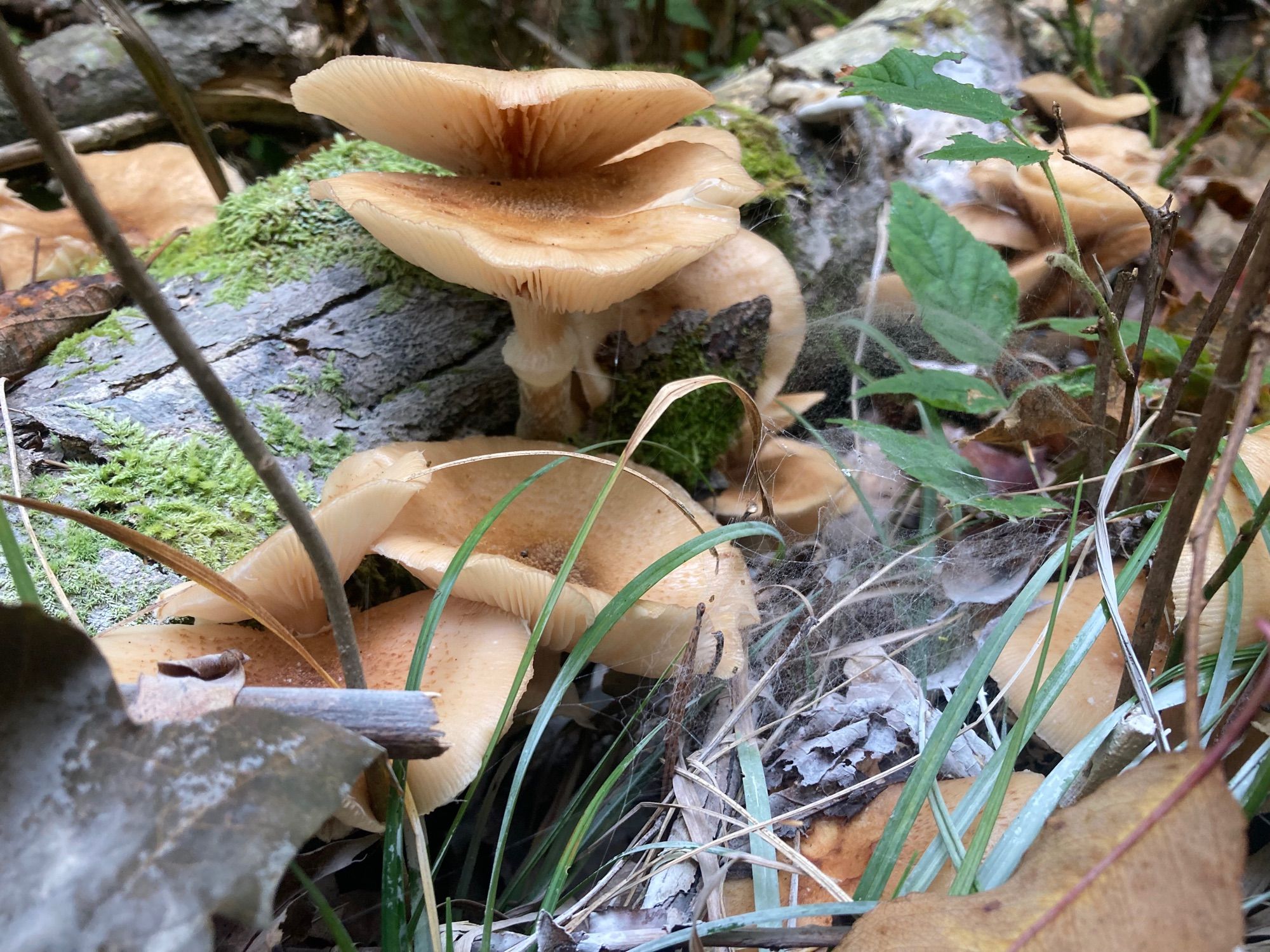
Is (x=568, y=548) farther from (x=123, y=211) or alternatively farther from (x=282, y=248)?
(x=123, y=211)

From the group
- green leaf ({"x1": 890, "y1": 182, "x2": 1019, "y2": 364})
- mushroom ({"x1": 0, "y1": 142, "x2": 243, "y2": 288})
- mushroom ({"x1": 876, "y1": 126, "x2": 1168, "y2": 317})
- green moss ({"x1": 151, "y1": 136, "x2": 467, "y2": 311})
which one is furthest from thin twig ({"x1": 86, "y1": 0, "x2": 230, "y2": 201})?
mushroom ({"x1": 876, "y1": 126, "x2": 1168, "y2": 317})

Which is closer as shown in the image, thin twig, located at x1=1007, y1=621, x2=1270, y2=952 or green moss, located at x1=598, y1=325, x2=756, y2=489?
thin twig, located at x1=1007, y1=621, x2=1270, y2=952

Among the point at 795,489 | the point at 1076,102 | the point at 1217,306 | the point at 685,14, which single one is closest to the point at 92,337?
the point at 795,489

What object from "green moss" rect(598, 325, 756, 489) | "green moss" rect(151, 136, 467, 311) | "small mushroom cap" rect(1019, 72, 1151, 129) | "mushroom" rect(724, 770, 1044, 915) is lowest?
"mushroom" rect(724, 770, 1044, 915)

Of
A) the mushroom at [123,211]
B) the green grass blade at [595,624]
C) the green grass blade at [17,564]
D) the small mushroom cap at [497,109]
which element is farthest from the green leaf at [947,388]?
the mushroom at [123,211]

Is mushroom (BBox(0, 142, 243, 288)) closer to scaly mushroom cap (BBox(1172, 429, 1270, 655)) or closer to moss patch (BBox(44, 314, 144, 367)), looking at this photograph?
moss patch (BBox(44, 314, 144, 367))
